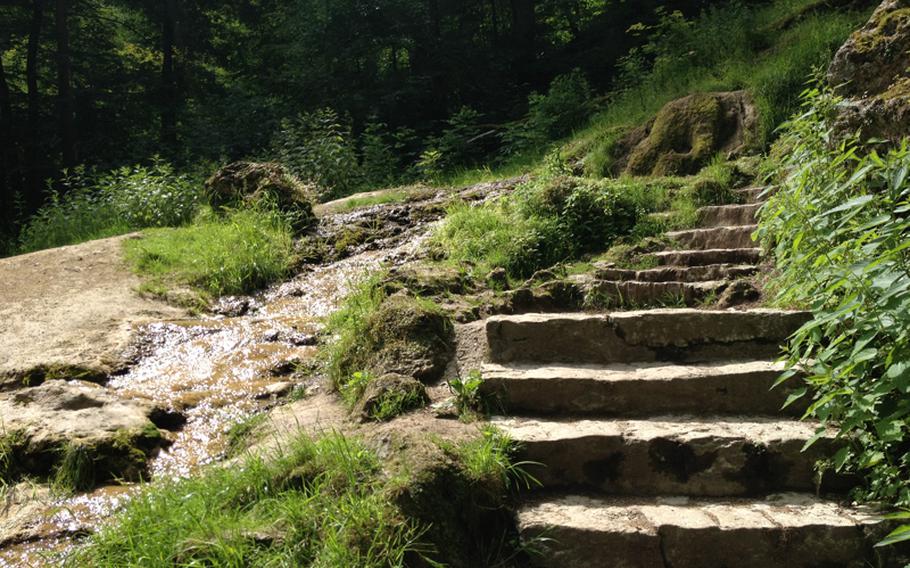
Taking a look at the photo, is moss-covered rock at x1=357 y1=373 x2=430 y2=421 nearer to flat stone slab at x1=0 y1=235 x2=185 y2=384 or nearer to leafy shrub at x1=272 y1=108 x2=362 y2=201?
flat stone slab at x1=0 y1=235 x2=185 y2=384

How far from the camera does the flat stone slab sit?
504 centimetres

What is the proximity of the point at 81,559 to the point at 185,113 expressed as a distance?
1643 cm

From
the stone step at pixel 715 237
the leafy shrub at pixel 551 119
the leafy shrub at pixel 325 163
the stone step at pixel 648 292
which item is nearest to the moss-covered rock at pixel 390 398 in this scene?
the stone step at pixel 648 292

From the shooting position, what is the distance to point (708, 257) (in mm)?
5418

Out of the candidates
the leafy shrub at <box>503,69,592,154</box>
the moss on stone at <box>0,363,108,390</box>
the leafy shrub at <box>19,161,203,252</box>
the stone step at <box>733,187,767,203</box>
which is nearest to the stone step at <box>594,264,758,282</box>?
the stone step at <box>733,187,767,203</box>

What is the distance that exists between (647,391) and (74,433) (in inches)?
125

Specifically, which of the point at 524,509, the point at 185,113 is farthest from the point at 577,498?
the point at 185,113

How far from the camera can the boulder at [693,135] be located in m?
7.62

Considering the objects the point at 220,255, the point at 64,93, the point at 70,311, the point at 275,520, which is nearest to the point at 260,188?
the point at 220,255

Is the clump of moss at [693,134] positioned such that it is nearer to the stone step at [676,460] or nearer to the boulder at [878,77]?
the boulder at [878,77]

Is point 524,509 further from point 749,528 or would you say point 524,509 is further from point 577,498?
point 749,528

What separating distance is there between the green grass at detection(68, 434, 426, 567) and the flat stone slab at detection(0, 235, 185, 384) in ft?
7.69

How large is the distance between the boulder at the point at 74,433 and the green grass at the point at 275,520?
69cm

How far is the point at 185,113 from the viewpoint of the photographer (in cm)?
1728
